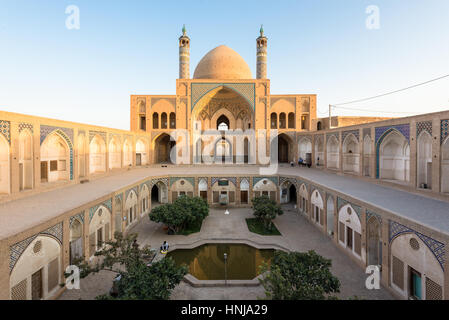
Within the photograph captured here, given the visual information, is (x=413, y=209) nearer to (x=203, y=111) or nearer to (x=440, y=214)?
(x=440, y=214)

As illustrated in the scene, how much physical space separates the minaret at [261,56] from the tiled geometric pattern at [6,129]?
15.6 metres

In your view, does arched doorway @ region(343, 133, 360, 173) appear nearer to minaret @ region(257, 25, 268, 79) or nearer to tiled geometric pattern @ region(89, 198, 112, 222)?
minaret @ region(257, 25, 268, 79)

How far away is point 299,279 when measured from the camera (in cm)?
374

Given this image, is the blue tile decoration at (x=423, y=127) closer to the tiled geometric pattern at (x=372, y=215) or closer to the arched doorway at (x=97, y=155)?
the tiled geometric pattern at (x=372, y=215)

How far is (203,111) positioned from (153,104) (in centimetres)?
434

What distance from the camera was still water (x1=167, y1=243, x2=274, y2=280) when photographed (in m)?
5.97

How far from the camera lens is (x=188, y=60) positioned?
1798 centimetres

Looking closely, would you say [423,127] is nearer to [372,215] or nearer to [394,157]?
[394,157]

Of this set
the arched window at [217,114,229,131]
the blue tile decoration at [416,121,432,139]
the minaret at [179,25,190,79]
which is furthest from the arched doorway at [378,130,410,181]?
the minaret at [179,25,190,79]

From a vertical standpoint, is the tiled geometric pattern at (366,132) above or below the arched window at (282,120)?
below

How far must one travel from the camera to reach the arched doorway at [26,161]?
635 cm

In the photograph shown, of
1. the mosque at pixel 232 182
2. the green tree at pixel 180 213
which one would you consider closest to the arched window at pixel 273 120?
the mosque at pixel 232 182

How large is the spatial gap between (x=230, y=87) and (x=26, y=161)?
495 inches
